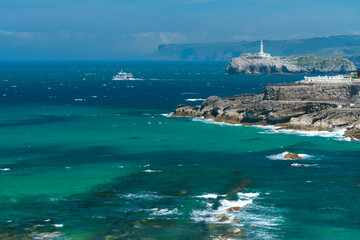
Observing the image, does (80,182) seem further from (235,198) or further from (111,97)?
(111,97)

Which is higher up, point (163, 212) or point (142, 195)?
point (142, 195)

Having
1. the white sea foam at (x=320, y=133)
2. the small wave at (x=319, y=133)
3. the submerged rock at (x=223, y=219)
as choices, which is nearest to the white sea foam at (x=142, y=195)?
the submerged rock at (x=223, y=219)

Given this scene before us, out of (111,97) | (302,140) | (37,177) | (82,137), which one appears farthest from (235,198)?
(111,97)

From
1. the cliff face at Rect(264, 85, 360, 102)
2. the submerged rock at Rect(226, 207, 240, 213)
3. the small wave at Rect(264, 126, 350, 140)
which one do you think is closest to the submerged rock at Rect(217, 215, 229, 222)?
the submerged rock at Rect(226, 207, 240, 213)

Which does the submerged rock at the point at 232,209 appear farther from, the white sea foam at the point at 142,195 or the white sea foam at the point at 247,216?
the white sea foam at the point at 142,195

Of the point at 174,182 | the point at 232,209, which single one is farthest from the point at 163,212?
the point at 174,182

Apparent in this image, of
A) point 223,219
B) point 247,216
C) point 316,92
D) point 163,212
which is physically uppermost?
point 316,92

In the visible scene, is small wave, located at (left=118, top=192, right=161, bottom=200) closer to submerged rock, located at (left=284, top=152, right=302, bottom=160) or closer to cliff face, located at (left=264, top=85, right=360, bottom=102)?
submerged rock, located at (left=284, top=152, right=302, bottom=160)

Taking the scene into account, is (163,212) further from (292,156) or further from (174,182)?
(292,156)
